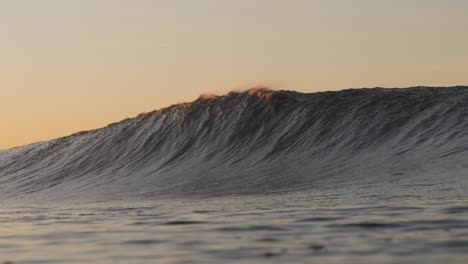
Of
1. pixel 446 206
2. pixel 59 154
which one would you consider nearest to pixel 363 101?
pixel 59 154

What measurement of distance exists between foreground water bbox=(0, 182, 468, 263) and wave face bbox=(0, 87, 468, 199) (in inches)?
132

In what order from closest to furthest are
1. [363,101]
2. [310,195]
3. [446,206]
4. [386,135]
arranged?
[446,206]
[310,195]
[386,135]
[363,101]

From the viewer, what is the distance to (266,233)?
597cm

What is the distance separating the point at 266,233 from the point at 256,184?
7.52 meters

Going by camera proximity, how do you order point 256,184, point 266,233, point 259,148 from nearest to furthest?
point 266,233, point 256,184, point 259,148

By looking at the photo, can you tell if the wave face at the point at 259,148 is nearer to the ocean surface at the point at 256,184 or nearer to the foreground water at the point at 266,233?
the ocean surface at the point at 256,184

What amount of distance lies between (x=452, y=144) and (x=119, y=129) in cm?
1089

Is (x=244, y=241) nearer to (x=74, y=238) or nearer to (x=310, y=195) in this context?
(x=74, y=238)

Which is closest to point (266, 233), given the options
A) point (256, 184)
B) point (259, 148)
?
point (256, 184)

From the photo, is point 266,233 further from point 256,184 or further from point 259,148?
point 259,148

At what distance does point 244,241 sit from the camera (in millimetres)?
5555

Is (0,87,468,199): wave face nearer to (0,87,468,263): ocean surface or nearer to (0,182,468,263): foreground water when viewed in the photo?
(0,87,468,263): ocean surface

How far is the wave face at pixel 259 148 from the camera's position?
1366cm

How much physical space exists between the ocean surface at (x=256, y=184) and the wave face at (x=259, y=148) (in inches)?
2.4
